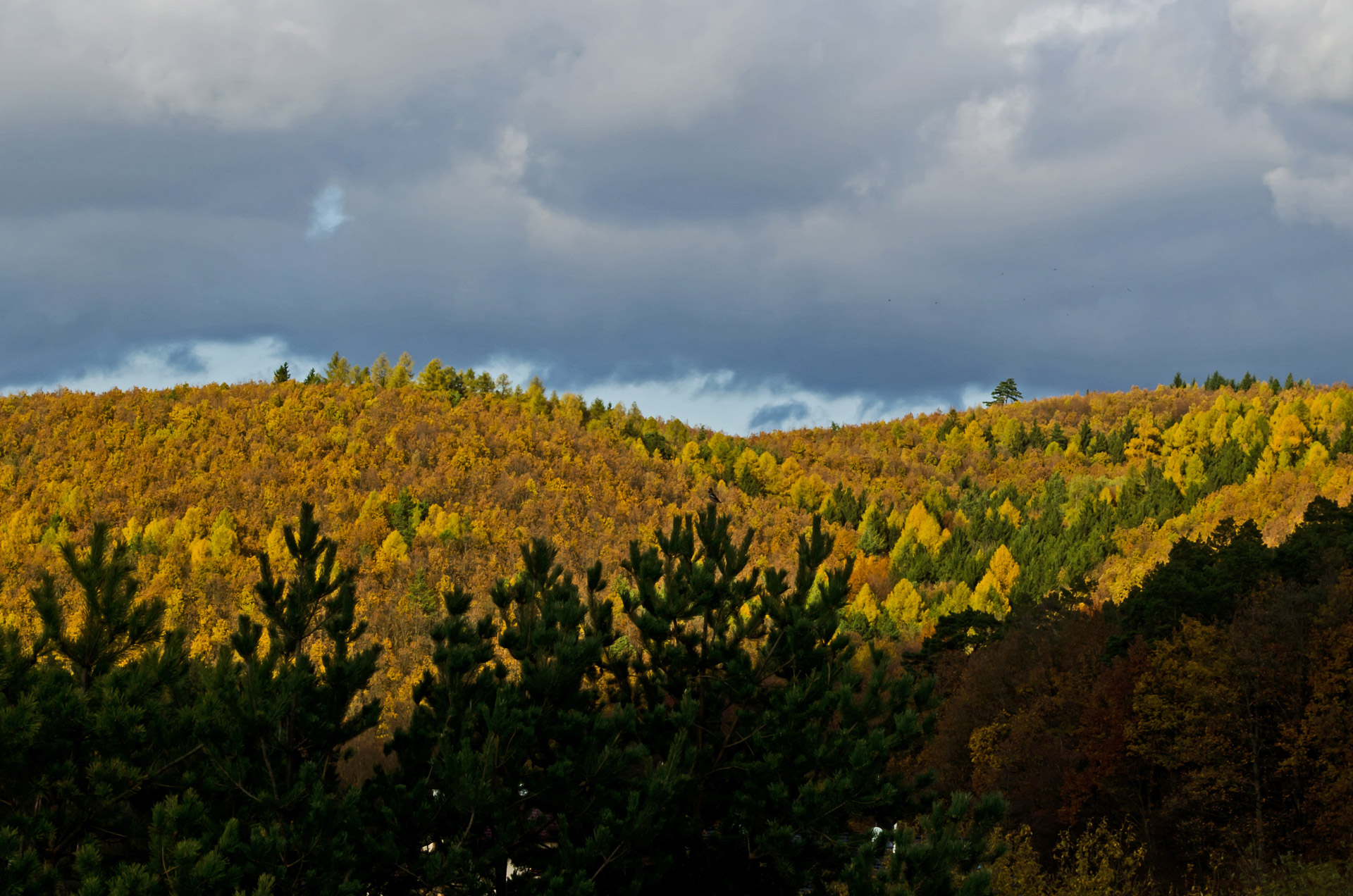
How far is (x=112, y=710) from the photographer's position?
41.8 feet

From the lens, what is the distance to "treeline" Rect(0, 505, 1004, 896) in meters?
12.7

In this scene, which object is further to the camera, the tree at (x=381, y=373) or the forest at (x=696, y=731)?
the tree at (x=381, y=373)

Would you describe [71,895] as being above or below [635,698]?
below

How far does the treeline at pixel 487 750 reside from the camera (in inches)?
500

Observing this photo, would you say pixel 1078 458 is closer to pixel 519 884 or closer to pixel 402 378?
pixel 402 378

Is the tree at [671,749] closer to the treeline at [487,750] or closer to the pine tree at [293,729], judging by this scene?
the treeline at [487,750]

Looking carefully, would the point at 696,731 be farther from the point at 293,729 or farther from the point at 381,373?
the point at 381,373

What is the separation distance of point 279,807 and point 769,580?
9323mm

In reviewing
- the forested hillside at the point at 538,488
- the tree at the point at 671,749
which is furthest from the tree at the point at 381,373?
the tree at the point at 671,749

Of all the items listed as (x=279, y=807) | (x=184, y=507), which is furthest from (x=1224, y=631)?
(x=184, y=507)

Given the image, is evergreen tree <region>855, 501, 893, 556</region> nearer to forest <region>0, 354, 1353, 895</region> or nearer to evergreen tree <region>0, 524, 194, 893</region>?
forest <region>0, 354, 1353, 895</region>

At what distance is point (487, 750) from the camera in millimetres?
13242

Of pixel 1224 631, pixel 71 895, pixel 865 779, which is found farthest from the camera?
pixel 1224 631

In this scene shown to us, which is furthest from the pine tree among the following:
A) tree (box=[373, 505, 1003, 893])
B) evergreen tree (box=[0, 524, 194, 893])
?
tree (box=[373, 505, 1003, 893])
